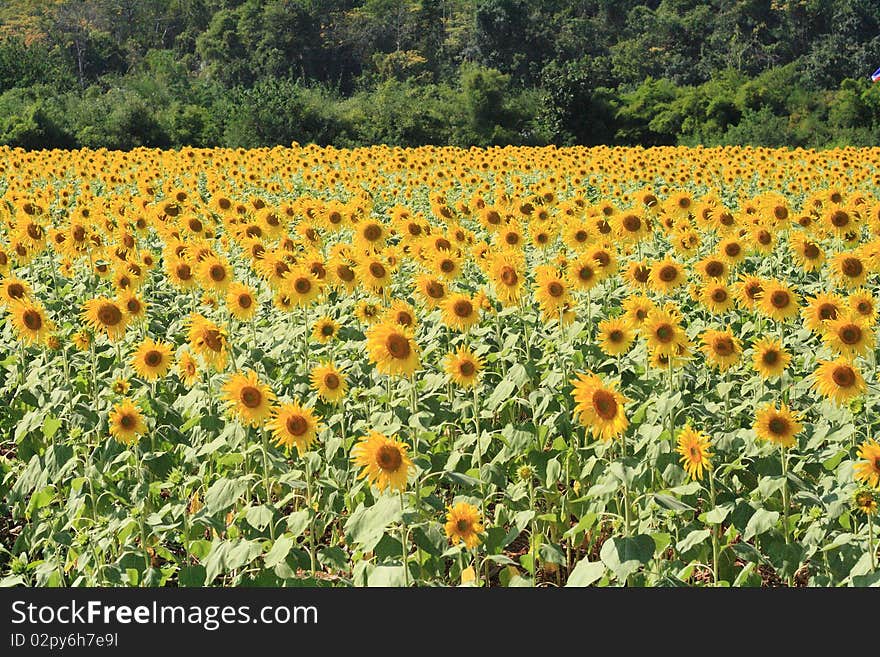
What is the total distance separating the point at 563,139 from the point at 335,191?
75.6 ft

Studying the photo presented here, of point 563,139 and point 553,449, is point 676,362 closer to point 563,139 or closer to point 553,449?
point 553,449

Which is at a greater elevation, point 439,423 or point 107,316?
point 107,316

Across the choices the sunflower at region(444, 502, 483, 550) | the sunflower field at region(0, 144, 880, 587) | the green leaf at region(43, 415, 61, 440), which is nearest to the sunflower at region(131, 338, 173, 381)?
the sunflower field at region(0, 144, 880, 587)

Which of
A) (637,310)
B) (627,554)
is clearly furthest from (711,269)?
(627,554)

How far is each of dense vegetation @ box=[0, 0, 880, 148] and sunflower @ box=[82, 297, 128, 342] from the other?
94.0 feet

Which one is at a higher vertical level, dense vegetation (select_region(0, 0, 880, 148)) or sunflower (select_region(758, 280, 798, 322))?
sunflower (select_region(758, 280, 798, 322))

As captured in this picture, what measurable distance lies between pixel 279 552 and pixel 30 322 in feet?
7.53

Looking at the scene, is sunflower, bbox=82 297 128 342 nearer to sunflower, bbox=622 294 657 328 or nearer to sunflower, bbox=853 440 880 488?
sunflower, bbox=622 294 657 328

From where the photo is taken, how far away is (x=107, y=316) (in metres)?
5.34

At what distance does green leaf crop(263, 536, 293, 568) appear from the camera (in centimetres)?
372

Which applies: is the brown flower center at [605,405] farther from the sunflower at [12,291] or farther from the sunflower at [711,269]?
the sunflower at [12,291]

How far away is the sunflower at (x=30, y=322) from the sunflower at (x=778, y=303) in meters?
3.77

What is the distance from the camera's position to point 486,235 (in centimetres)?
1010

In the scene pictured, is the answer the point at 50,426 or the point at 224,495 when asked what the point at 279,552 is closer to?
the point at 224,495
